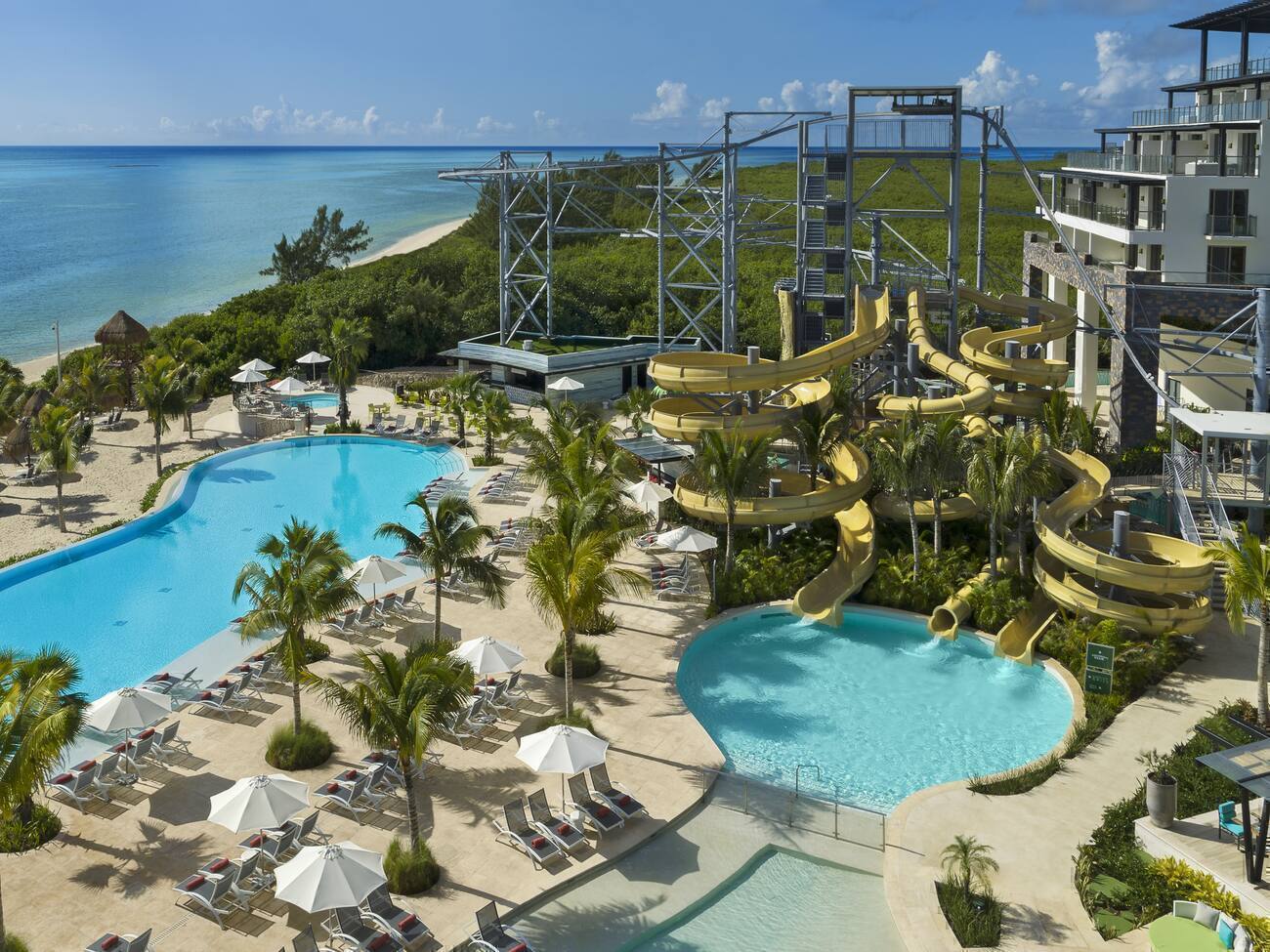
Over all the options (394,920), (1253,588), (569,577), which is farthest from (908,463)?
(394,920)

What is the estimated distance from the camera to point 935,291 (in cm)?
3033

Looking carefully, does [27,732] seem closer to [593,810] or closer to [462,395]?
[593,810]

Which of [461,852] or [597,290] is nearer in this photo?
[461,852]

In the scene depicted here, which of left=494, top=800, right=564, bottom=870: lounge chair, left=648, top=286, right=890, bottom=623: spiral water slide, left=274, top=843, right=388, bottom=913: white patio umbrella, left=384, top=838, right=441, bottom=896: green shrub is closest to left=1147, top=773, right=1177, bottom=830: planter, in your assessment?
left=494, top=800, right=564, bottom=870: lounge chair

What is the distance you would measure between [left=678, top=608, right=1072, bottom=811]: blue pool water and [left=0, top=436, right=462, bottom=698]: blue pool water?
9.64 metres

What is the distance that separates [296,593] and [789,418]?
504 inches

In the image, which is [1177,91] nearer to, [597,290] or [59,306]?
[597,290]

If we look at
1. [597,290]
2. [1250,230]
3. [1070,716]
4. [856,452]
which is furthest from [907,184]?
[1070,716]

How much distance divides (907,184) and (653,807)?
338 ft

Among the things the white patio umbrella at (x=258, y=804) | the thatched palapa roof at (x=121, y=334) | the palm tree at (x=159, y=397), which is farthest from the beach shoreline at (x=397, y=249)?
the white patio umbrella at (x=258, y=804)

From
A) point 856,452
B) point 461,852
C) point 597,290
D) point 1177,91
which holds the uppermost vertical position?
point 1177,91

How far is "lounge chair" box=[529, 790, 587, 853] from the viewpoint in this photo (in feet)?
48.1

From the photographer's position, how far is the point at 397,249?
131 m

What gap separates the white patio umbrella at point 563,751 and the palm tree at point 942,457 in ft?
31.2
